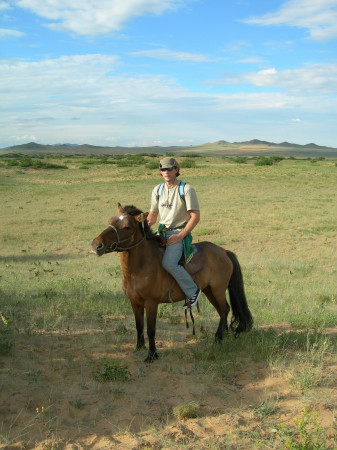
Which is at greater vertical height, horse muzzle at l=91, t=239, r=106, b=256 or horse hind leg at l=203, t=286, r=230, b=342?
horse muzzle at l=91, t=239, r=106, b=256

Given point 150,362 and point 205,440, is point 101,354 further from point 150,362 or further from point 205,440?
point 205,440

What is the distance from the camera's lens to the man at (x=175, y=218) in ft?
16.3

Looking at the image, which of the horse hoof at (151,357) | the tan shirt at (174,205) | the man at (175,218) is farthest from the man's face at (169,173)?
the horse hoof at (151,357)

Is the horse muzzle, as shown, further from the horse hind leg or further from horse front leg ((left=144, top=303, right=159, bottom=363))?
the horse hind leg

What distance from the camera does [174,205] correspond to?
5051mm

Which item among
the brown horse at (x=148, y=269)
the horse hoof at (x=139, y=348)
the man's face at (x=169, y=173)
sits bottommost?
the horse hoof at (x=139, y=348)

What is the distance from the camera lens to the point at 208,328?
21.1 ft

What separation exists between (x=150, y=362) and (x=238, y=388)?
3.95 ft

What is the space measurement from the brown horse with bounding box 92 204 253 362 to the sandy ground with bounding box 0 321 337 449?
0.65m

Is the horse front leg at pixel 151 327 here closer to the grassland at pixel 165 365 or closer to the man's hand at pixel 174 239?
the grassland at pixel 165 365

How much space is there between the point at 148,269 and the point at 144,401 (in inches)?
59.6

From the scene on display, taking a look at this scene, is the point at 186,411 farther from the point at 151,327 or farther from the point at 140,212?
the point at 140,212

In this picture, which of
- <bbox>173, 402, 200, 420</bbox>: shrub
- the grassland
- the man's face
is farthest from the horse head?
<bbox>173, 402, 200, 420</bbox>: shrub

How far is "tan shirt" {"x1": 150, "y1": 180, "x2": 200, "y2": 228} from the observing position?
195 inches
